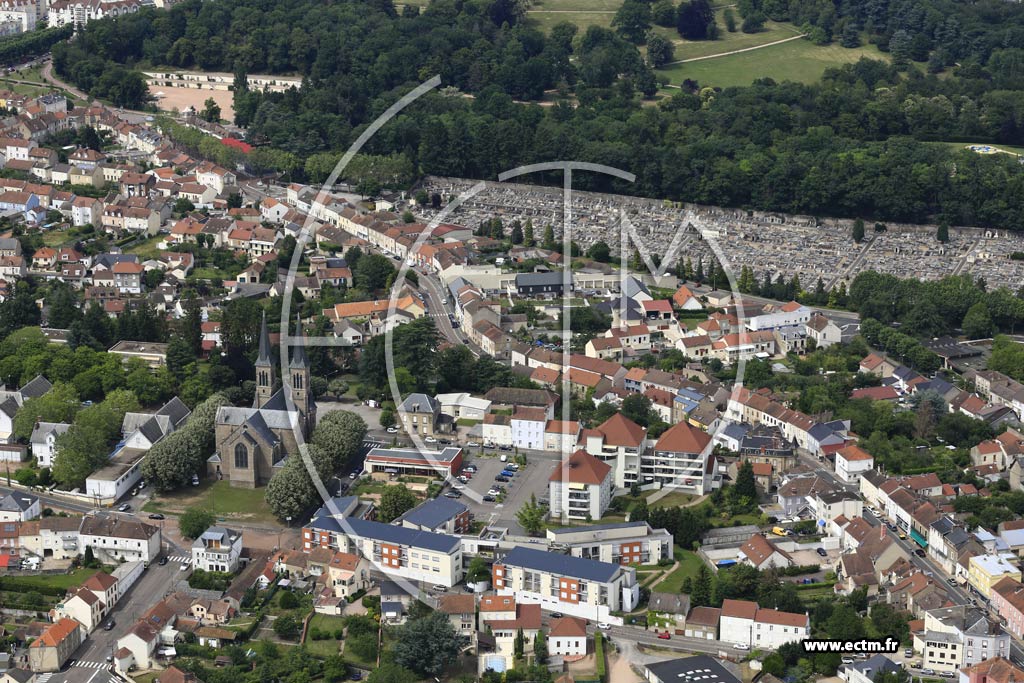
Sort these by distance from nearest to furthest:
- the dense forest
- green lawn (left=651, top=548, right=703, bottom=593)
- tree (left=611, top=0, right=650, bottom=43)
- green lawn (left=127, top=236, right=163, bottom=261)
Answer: green lawn (left=651, top=548, right=703, bottom=593) → green lawn (left=127, top=236, right=163, bottom=261) → the dense forest → tree (left=611, top=0, right=650, bottom=43)

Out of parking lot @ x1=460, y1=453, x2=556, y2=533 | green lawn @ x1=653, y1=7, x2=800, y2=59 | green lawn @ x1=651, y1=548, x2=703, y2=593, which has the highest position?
green lawn @ x1=653, y1=7, x2=800, y2=59

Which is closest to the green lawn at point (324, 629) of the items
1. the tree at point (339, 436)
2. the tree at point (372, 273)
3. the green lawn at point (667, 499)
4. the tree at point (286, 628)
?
the tree at point (286, 628)

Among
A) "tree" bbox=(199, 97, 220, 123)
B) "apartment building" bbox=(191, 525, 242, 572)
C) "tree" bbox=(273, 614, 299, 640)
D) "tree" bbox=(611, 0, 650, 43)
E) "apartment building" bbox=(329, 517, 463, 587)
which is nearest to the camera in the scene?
"tree" bbox=(273, 614, 299, 640)

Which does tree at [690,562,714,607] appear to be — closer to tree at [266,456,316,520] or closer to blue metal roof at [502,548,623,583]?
blue metal roof at [502,548,623,583]

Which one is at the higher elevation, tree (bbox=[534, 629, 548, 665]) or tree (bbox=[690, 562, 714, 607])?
tree (bbox=[690, 562, 714, 607])

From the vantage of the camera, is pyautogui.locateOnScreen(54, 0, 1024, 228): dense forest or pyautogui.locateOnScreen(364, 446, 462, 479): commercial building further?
pyautogui.locateOnScreen(54, 0, 1024, 228): dense forest

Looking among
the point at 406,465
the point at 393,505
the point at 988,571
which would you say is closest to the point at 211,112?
the point at 406,465

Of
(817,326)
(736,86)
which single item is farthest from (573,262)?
(736,86)

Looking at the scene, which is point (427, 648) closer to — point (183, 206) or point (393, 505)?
point (393, 505)

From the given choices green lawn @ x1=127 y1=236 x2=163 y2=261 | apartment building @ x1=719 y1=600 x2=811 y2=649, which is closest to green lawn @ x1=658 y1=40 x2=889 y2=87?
green lawn @ x1=127 y1=236 x2=163 y2=261
